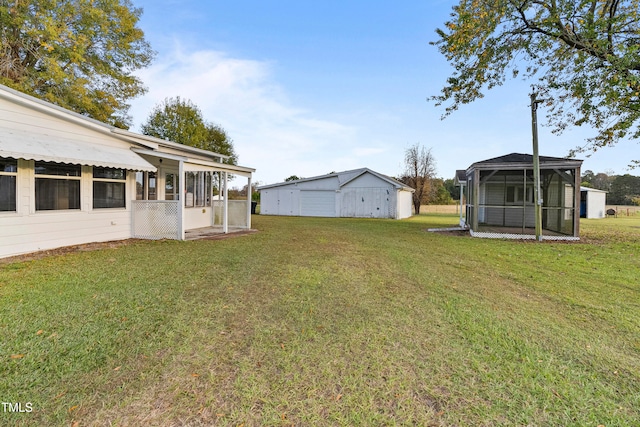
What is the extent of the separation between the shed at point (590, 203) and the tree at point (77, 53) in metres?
34.6

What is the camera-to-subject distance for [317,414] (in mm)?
2156

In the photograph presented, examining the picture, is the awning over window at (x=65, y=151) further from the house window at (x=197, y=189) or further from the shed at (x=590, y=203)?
the shed at (x=590, y=203)

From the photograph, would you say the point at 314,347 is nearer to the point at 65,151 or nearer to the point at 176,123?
the point at 65,151

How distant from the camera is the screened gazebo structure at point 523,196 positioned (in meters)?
11.3

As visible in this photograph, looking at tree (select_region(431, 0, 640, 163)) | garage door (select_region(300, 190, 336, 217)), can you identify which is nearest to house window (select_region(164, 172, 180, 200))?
tree (select_region(431, 0, 640, 163))

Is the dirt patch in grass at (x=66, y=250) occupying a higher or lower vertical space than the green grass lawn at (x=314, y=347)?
higher

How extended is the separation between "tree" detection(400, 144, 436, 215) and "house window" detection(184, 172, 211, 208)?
2524 cm

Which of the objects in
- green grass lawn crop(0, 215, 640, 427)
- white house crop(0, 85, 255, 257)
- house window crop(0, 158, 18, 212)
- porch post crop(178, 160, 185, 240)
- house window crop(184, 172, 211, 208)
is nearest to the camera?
green grass lawn crop(0, 215, 640, 427)

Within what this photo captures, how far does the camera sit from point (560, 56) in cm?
1086

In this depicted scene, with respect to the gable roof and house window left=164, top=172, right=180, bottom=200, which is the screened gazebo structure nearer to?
the gable roof

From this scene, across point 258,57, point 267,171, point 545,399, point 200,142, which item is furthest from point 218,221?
point 267,171

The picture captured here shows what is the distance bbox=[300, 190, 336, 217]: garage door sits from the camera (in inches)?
1014

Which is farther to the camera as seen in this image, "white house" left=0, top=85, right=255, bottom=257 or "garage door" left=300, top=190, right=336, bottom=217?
"garage door" left=300, top=190, right=336, bottom=217

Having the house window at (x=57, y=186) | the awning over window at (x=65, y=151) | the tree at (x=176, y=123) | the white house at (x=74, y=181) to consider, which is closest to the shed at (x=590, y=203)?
the white house at (x=74, y=181)
